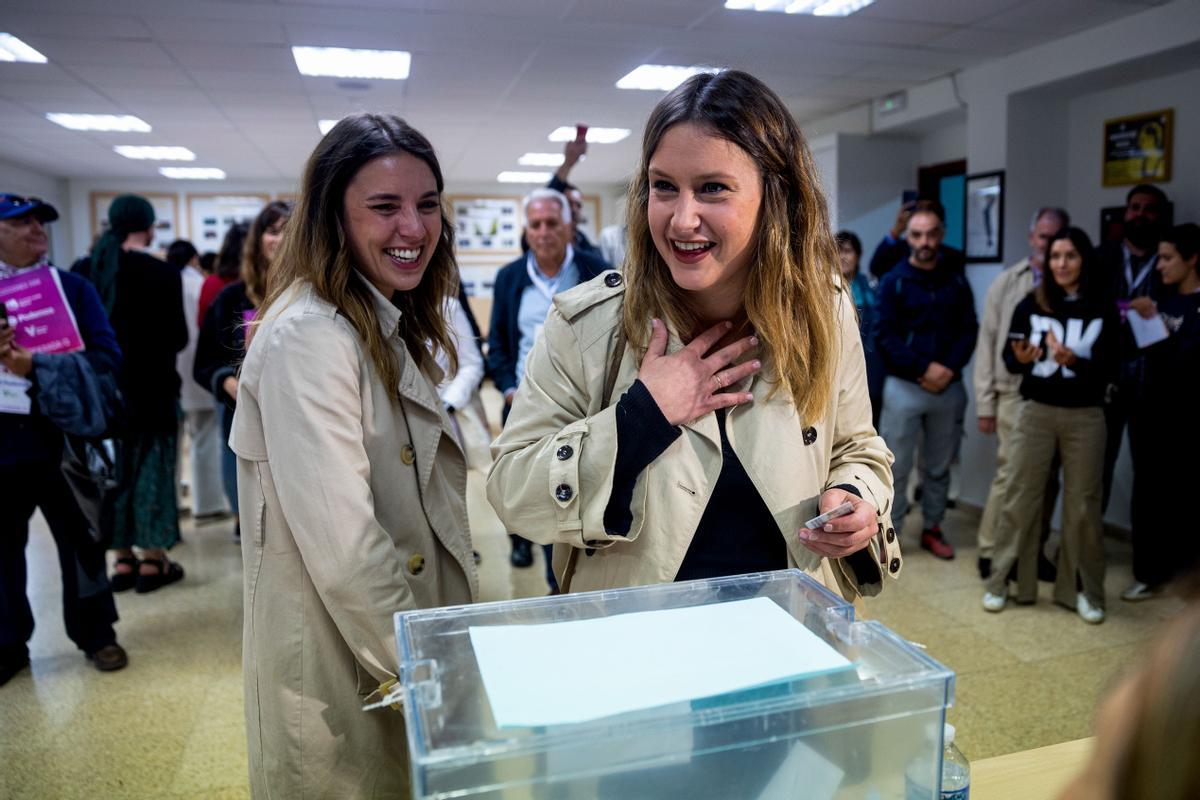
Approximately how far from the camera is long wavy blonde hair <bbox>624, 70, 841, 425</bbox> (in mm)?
1146

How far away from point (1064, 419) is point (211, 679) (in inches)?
138

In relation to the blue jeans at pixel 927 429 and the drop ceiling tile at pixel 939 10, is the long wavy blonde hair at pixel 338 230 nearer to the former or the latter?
the blue jeans at pixel 927 429

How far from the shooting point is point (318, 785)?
1243 millimetres

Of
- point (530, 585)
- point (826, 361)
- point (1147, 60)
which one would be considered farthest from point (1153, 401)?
point (826, 361)

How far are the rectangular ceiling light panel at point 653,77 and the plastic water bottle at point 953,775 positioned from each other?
556 centimetres

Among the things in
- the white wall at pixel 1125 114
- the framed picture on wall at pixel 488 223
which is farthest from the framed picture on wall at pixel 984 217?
the framed picture on wall at pixel 488 223

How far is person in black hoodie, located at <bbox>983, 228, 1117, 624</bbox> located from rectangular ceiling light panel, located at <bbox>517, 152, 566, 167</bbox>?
708 cm

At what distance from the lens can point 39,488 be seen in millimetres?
2770

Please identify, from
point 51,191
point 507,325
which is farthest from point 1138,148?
point 51,191

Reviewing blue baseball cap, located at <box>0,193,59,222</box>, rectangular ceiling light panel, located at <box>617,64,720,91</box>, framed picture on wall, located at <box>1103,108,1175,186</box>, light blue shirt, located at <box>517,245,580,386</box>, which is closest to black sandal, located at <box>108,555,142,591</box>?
blue baseball cap, located at <box>0,193,59,222</box>

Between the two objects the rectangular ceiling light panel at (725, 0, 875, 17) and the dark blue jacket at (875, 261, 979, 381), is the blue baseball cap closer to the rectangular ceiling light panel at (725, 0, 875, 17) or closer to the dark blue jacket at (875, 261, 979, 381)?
the rectangular ceiling light panel at (725, 0, 875, 17)

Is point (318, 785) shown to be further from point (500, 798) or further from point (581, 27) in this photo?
point (581, 27)

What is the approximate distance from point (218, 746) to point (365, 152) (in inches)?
81.7

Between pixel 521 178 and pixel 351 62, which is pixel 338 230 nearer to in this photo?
pixel 351 62
